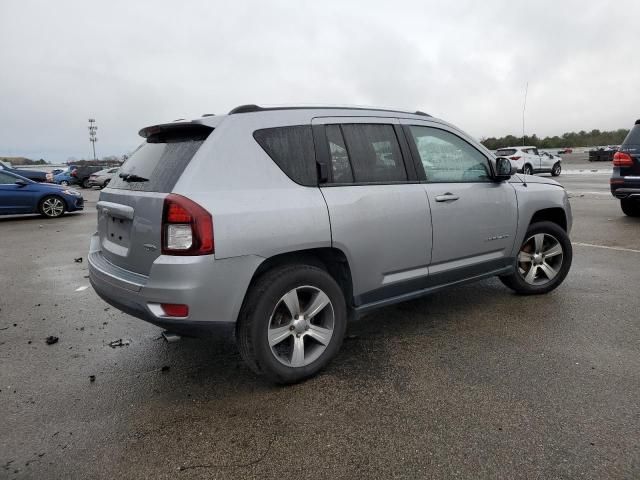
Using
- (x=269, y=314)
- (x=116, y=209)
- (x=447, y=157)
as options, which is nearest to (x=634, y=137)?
(x=447, y=157)

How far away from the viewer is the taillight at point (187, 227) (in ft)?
9.06

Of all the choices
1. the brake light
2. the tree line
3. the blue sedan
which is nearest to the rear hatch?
the brake light

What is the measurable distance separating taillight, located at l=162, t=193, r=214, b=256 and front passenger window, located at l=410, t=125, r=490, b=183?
196 centimetres

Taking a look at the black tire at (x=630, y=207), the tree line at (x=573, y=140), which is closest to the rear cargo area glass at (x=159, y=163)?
the black tire at (x=630, y=207)

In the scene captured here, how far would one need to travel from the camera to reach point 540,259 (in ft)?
16.1

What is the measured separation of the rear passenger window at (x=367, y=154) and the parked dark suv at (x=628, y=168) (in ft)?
24.9

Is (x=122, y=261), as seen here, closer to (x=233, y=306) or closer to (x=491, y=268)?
(x=233, y=306)

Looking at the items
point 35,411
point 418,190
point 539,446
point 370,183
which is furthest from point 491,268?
point 35,411

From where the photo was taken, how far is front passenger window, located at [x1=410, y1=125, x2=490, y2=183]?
396 cm

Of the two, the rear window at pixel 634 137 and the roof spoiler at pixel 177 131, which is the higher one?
the rear window at pixel 634 137

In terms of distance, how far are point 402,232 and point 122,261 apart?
200 centimetres

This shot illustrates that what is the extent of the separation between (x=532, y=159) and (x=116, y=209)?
27.1 metres

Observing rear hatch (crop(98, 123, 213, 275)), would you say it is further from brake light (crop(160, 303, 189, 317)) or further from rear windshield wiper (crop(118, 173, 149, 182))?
brake light (crop(160, 303, 189, 317))

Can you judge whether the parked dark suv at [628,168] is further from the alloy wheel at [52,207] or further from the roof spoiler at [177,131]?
the alloy wheel at [52,207]
